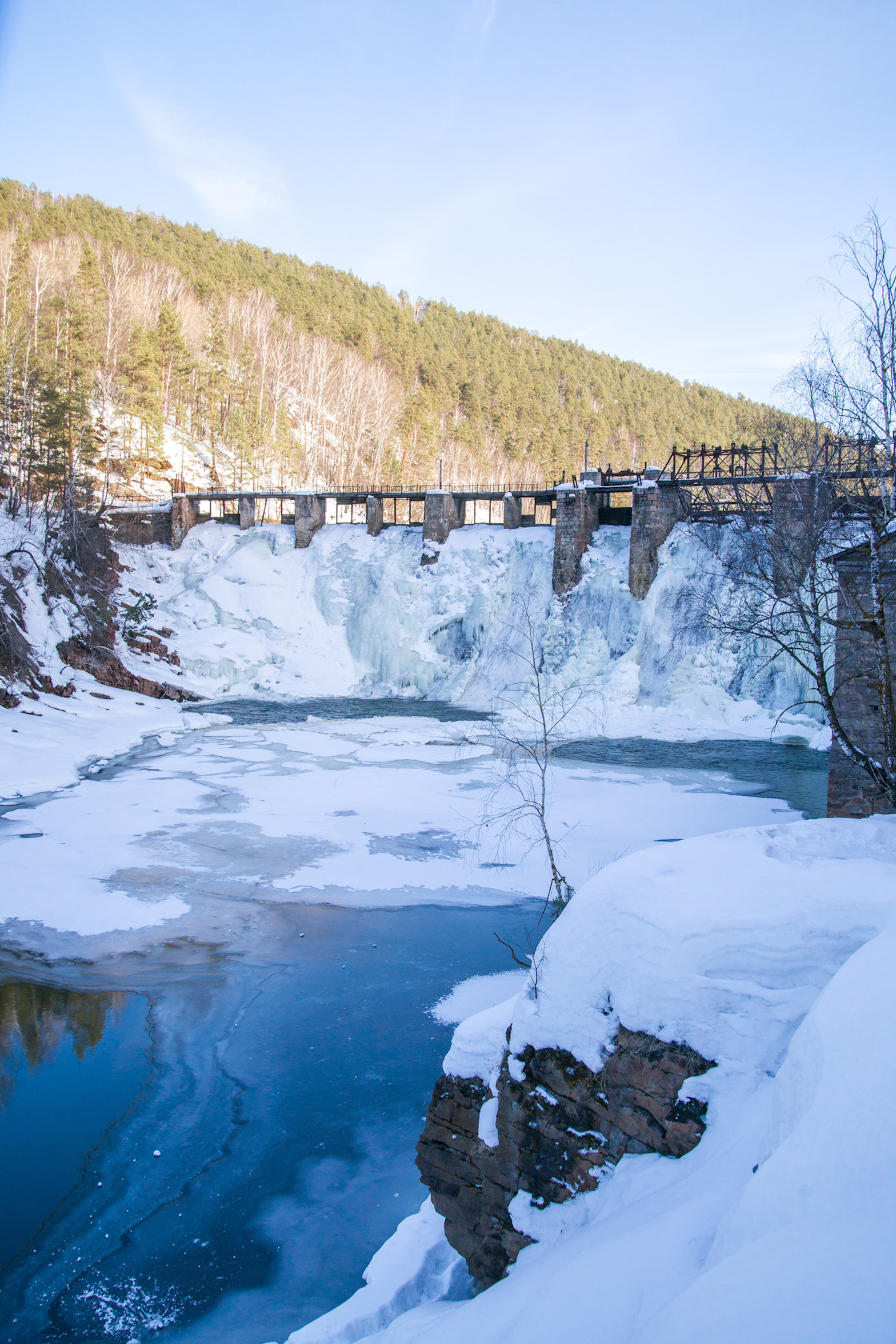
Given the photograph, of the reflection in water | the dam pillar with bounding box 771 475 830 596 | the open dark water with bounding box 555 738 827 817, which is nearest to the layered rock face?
the reflection in water

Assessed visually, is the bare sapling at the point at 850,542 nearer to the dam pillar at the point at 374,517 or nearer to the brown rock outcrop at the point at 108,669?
the brown rock outcrop at the point at 108,669

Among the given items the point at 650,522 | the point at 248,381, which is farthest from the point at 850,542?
the point at 248,381

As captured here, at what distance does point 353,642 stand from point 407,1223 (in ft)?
89.6

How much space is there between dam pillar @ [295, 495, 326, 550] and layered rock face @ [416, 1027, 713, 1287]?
30.9 metres

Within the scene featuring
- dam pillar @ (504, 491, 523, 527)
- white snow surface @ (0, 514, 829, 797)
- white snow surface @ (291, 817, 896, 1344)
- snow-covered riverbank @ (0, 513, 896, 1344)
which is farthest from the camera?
dam pillar @ (504, 491, 523, 527)

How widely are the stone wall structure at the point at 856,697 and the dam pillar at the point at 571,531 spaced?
1791 centimetres

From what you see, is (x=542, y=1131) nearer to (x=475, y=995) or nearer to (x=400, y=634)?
(x=475, y=995)

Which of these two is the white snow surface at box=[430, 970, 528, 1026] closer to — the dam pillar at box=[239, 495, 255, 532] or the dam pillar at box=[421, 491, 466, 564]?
the dam pillar at box=[421, 491, 466, 564]

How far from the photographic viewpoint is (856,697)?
9.75 metres

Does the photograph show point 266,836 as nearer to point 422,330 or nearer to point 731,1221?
point 731,1221

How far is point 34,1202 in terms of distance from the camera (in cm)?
490

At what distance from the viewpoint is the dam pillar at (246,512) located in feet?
114

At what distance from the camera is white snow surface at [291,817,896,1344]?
1.92 meters

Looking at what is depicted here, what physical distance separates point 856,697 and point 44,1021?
373 inches
